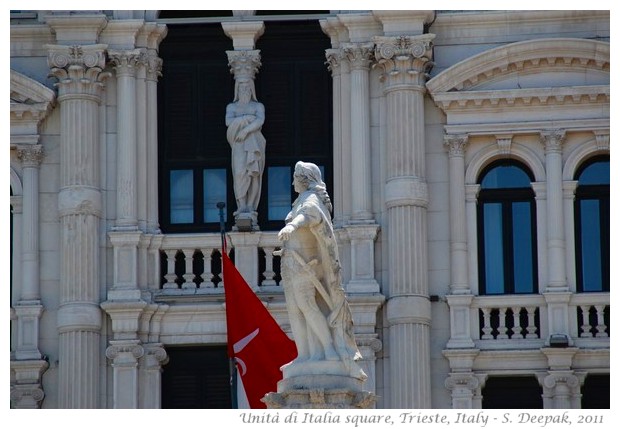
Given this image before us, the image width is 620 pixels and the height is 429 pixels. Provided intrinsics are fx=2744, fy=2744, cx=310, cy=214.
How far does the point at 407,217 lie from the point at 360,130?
4.76 feet

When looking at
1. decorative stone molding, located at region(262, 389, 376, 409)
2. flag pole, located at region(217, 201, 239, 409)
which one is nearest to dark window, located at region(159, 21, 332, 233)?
flag pole, located at region(217, 201, 239, 409)

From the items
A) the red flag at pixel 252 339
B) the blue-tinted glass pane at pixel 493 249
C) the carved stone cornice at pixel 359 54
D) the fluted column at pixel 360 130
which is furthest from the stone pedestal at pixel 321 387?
the carved stone cornice at pixel 359 54

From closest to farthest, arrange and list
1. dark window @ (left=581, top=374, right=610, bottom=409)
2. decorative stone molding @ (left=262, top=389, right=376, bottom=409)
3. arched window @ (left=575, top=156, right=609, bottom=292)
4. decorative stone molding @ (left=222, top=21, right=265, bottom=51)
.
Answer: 1. decorative stone molding @ (left=262, top=389, right=376, bottom=409)
2. dark window @ (left=581, top=374, right=610, bottom=409)
3. arched window @ (left=575, top=156, right=609, bottom=292)
4. decorative stone molding @ (left=222, top=21, right=265, bottom=51)

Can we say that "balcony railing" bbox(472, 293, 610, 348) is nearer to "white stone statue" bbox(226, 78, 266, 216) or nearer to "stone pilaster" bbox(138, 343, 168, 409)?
"white stone statue" bbox(226, 78, 266, 216)

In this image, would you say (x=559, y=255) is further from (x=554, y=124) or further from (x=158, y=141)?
(x=158, y=141)

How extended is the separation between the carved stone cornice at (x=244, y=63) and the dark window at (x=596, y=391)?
252 inches

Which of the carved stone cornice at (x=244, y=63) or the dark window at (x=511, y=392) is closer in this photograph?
the dark window at (x=511, y=392)

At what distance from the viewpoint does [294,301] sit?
95.5 ft

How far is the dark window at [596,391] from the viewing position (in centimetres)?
3759

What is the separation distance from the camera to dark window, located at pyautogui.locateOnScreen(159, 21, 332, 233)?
3884 cm

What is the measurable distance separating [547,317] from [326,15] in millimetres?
5335

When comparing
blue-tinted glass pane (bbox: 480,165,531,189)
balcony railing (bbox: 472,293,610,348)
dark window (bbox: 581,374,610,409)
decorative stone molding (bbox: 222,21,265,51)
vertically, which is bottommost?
dark window (bbox: 581,374,610,409)

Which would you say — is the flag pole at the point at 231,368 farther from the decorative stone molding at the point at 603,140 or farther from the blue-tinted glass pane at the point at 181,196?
the decorative stone molding at the point at 603,140

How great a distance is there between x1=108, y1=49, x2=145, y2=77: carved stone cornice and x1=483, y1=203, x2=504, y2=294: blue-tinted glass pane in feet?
17.5
